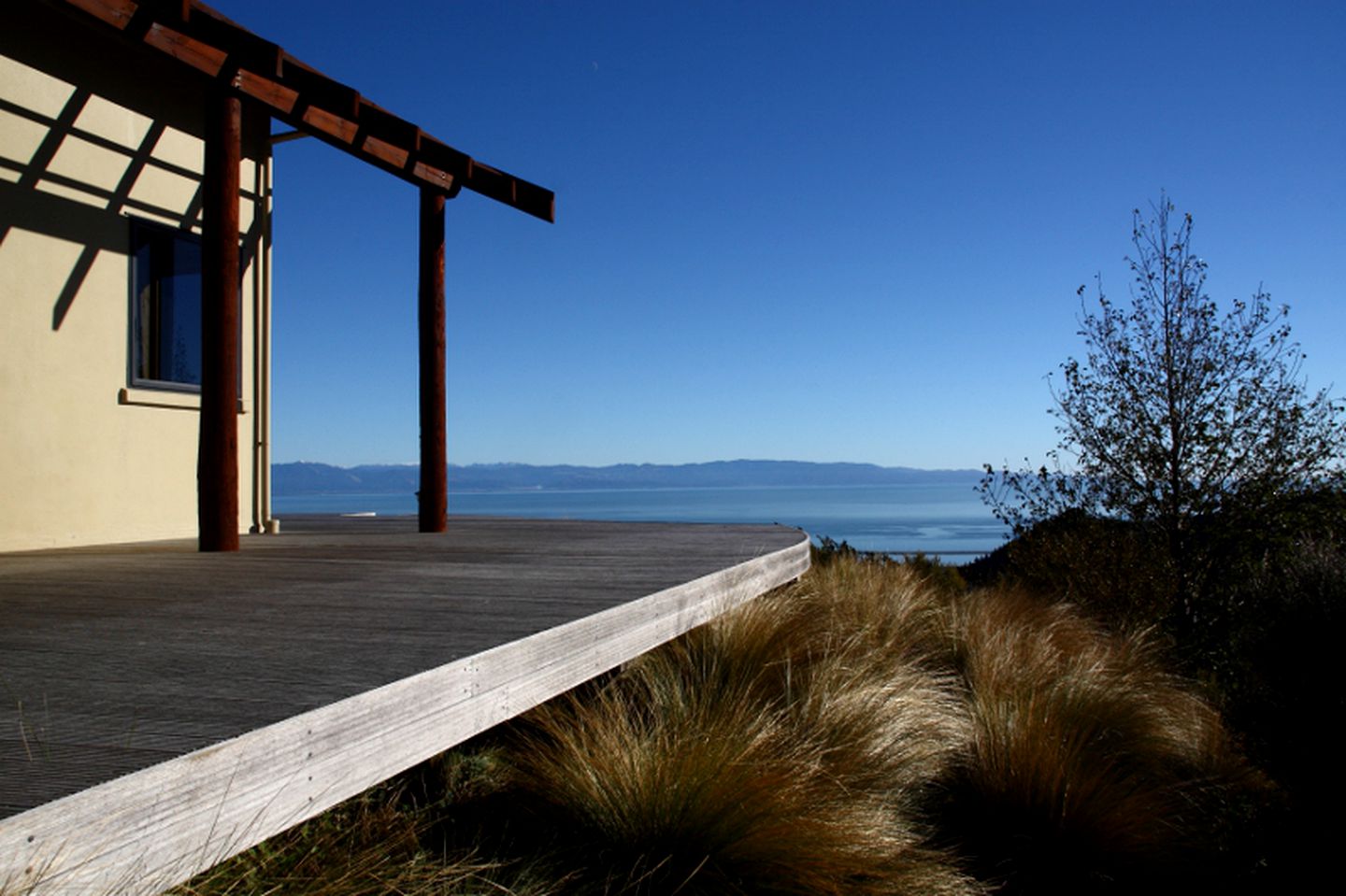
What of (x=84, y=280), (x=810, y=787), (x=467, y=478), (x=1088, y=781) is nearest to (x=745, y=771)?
(x=810, y=787)

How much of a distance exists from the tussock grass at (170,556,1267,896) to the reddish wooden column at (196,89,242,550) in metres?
2.29

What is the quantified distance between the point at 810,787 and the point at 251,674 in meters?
1.65

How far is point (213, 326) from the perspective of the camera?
518 cm

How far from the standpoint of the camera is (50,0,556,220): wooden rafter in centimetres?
479

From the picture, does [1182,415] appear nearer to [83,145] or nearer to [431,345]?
[431,345]

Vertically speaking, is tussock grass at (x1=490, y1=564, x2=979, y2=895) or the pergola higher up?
the pergola

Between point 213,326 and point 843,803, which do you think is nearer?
point 843,803

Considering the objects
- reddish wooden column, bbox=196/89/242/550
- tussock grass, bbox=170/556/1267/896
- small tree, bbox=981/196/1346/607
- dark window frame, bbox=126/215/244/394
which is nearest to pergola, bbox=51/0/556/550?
reddish wooden column, bbox=196/89/242/550

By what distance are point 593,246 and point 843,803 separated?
82.1 ft

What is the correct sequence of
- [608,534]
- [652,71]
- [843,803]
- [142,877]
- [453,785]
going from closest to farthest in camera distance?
[142,877]
[843,803]
[453,785]
[608,534]
[652,71]

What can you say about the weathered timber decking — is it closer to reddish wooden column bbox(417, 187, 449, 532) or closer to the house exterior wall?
the house exterior wall

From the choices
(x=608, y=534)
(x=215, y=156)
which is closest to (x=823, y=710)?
(x=608, y=534)

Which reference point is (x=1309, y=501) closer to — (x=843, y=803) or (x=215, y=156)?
(x=843, y=803)

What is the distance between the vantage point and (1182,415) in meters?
8.80
